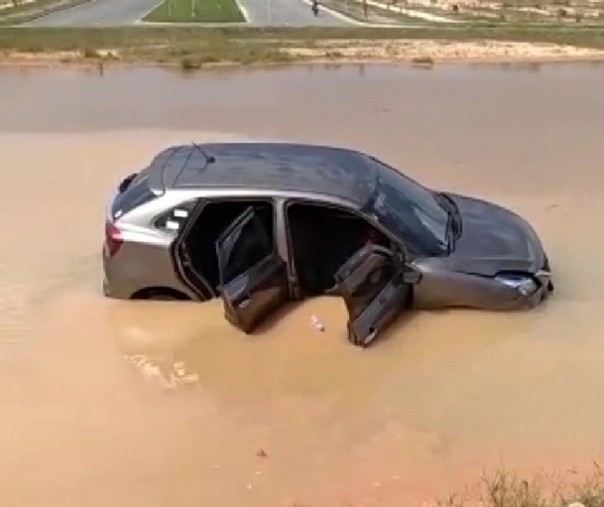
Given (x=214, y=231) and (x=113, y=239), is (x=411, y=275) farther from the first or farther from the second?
(x=113, y=239)

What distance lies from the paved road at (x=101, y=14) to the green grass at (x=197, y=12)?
3.87 ft

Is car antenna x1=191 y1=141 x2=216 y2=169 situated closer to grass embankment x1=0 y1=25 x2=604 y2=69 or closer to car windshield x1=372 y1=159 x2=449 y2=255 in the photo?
car windshield x1=372 y1=159 x2=449 y2=255

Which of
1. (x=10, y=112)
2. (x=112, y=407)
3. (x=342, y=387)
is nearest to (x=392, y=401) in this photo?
(x=342, y=387)

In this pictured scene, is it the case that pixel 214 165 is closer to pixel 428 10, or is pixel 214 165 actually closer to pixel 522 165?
pixel 522 165

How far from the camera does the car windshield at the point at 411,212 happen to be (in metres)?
8.91

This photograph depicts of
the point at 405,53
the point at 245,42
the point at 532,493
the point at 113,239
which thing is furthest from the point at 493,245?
the point at 245,42

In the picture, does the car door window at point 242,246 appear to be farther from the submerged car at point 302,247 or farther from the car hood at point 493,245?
the car hood at point 493,245

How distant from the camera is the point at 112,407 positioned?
8.18m

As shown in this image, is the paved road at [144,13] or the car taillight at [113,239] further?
the paved road at [144,13]

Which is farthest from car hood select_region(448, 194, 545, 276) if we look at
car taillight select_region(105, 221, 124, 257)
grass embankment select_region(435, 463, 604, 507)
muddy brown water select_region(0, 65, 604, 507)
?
car taillight select_region(105, 221, 124, 257)

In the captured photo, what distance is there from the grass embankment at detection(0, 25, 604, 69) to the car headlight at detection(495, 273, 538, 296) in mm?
17849

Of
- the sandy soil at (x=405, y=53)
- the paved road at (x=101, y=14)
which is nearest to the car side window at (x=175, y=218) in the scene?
the sandy soil at (x=405, y=53)

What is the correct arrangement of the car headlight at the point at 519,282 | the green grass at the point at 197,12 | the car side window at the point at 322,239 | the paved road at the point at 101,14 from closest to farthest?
1. the car side window at the point at 322,239
2. the car headlight at the point at 519,282
3. the paved road at the point at 101,14
4. the green grass at the point at 197,12

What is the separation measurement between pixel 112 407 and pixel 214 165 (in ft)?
7.87
